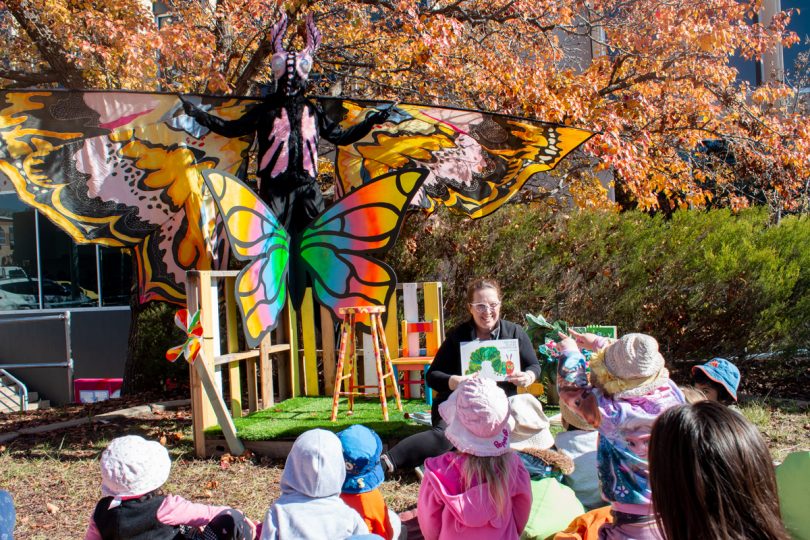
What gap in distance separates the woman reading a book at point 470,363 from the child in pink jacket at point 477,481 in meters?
1.26

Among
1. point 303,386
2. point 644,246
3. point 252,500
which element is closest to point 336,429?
point 252,500

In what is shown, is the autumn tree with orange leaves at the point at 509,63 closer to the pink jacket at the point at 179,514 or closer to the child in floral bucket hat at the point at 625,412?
the child in floral bucket hat at the point at 625,412

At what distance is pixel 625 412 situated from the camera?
2428 millimetres

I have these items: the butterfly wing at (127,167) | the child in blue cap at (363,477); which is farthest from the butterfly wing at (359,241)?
the child in blue cap at (363,477)

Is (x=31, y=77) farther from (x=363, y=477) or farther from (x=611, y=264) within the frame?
(x=363, y=477)

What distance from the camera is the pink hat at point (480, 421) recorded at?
249 centimetres

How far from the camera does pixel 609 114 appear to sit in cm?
754

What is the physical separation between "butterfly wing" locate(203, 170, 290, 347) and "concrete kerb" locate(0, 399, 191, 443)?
7.98 ft

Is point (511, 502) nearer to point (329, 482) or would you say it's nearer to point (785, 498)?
point (329, 482)

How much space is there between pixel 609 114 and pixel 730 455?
6.60 m

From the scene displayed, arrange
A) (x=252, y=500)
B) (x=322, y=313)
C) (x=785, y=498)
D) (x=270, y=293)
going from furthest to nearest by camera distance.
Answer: (x=322, y=313) → (x=270, y=293) → (x=252, y=500) → (x=785, y=498)

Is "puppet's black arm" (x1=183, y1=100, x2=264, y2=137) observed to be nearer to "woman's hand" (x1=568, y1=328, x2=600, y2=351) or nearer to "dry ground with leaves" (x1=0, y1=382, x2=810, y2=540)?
"dry ground with leaves" (x1=0, y1=382, x2=810, y2=540)

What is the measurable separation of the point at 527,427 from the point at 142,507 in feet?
6.42

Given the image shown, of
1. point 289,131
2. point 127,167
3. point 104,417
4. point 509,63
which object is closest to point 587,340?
point 289,131
